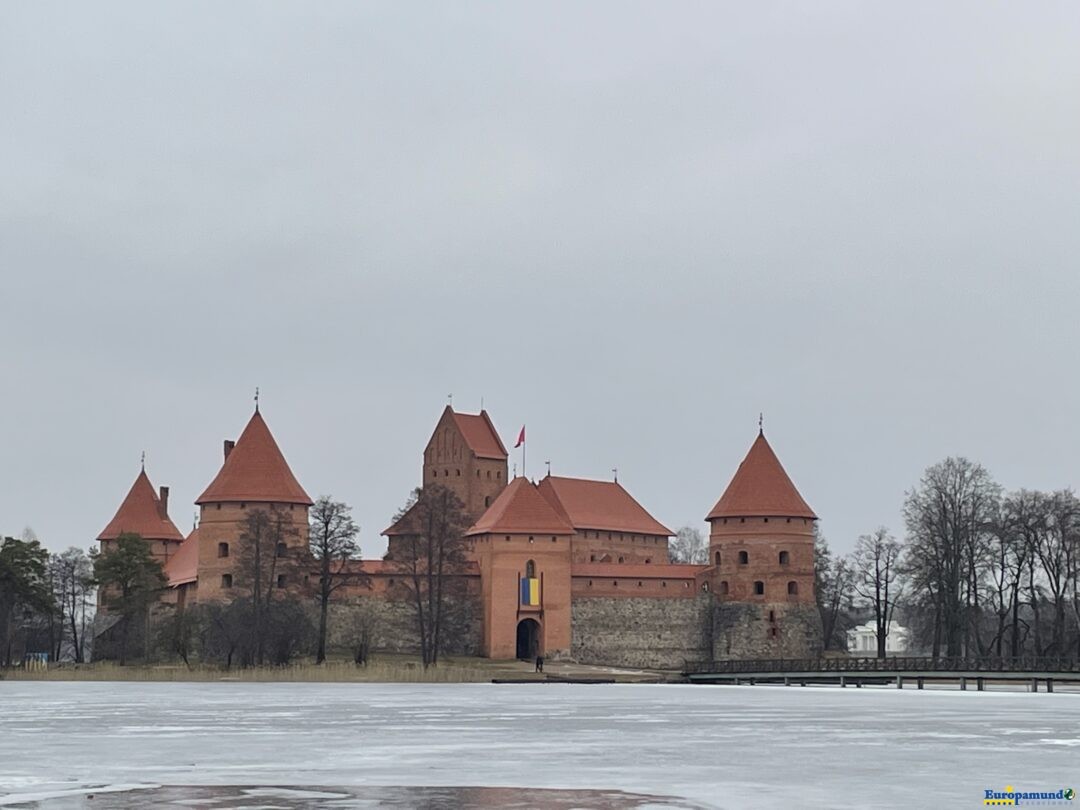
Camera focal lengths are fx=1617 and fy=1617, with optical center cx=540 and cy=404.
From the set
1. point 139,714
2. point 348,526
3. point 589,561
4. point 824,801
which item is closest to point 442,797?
point 824,801

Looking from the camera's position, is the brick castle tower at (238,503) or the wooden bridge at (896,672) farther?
the brick castle tower at (238,503)

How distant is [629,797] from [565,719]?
40.3 feet

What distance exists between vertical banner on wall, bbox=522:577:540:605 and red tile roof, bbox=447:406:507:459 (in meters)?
16.1

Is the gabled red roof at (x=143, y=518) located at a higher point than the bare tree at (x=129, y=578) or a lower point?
higher

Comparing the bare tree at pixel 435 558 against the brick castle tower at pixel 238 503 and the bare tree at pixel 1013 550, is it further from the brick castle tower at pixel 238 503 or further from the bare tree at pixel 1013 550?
the bare tree at pixel 1013 550

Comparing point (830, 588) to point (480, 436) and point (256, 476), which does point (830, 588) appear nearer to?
point (480, 436)

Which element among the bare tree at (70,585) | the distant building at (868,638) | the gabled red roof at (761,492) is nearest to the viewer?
the gabled red roof at (761,492)

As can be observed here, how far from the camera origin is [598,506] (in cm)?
7806

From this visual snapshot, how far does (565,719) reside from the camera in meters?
25.8

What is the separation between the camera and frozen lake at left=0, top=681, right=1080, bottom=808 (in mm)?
13867

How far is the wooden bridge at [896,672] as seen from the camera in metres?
43.8

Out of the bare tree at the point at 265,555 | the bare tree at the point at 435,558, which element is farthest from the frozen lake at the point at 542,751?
the bare tree at the point at 435,558

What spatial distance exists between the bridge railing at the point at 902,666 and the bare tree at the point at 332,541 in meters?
13.7

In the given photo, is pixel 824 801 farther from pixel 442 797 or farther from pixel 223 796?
pixel 223 796
